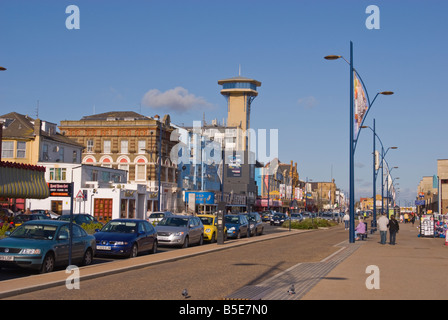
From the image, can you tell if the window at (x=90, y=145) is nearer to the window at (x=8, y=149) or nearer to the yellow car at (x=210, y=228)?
the window at (x=8, y=149)

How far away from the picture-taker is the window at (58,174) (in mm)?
57125

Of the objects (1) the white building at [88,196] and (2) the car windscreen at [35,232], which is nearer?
(2) the car windscreen at [35,232]

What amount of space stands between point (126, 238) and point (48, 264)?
18.3 feet

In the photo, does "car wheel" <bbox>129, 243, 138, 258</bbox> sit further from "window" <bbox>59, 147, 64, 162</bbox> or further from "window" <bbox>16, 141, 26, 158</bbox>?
"window" <bbox>59, 147, 64, 162</bbox>

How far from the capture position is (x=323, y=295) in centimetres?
1159

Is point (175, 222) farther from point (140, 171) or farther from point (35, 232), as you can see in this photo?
point (140, 171)

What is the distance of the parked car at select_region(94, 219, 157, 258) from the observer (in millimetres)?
21422

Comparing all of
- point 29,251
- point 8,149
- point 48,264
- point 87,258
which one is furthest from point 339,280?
point 8,149

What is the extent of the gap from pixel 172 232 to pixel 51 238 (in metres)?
10.5

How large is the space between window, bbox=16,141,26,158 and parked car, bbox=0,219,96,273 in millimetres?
41883

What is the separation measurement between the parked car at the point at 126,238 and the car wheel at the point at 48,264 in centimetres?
490

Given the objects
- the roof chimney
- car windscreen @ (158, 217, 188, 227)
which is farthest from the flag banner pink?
A: the roof chimney

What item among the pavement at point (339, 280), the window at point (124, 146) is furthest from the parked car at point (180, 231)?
the window at point (124, 146)
